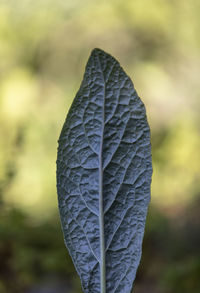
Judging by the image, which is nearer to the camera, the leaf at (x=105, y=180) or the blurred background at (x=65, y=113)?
the leaf at (x=105, y=180)

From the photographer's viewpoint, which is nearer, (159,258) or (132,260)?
(132,260)

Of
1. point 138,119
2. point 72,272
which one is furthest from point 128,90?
point 72,272

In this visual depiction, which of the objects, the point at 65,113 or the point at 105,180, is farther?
the point at 65,113

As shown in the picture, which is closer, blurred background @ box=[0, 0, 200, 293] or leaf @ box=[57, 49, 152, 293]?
leaf @ box=[57, 49, 152, 293]

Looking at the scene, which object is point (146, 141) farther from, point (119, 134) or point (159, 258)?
point (159, 258)
